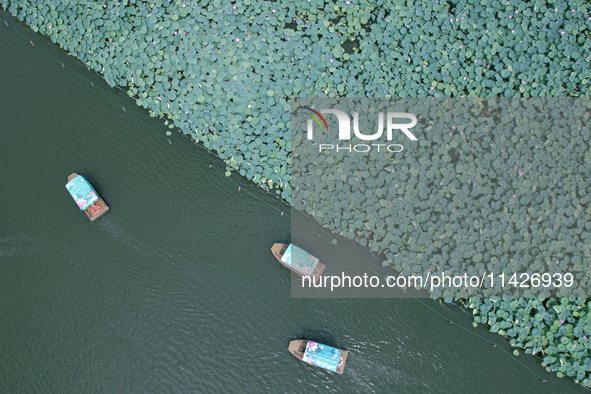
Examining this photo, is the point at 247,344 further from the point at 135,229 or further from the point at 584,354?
the point at 584,354

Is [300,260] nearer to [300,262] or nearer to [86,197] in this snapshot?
[300,262]

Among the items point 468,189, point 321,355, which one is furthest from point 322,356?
point 468,189

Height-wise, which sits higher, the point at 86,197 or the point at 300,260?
the point at 86,197

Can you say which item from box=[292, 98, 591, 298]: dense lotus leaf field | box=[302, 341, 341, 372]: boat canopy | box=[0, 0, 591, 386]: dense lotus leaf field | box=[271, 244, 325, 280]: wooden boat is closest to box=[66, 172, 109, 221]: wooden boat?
box=[0, 0, 591, 386]: dense lotus leaf field

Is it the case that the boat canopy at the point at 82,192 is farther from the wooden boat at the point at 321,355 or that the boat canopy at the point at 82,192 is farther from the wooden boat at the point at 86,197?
the wooden boat at the point at 321,355

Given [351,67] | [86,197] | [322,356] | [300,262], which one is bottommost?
[322,356]

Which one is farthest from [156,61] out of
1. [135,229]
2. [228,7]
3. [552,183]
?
[552,183]

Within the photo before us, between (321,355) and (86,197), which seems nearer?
(321,355)
